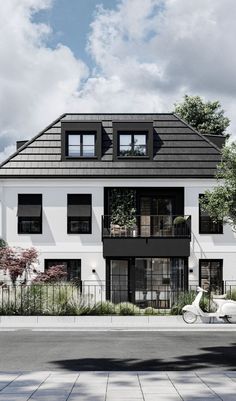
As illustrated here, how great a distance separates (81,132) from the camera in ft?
104

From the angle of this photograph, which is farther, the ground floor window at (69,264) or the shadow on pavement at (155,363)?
the ground floor window at (69,264)

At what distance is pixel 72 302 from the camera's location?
2264 cm

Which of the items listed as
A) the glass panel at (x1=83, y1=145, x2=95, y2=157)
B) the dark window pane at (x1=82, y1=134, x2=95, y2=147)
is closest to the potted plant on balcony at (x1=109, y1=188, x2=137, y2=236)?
the glass panel at (x1=83, y1=145, x2=95, y2=157)

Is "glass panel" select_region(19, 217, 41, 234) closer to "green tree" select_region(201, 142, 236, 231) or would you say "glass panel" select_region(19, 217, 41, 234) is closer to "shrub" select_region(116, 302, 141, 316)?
"shrub" select_region(116, 302, 141, 316)

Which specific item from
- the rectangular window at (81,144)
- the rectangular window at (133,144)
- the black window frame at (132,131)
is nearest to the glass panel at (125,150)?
the rectangular window at (133,144)

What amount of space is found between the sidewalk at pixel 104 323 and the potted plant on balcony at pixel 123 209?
8.55 m

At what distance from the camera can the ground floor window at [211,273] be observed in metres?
30.3

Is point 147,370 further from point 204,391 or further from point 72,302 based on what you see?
point 72,302

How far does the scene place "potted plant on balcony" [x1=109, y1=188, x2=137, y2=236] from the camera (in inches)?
1195

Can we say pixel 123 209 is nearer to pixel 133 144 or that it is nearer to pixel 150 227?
pixel 150 227

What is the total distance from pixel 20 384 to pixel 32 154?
22.6 m

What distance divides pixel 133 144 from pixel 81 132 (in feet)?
9.33

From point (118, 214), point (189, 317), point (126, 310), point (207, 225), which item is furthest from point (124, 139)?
point (189, 317)

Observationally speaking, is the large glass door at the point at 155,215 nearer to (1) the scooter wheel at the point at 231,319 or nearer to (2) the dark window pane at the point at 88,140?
(2) the dark window pane at the point at 88,140
